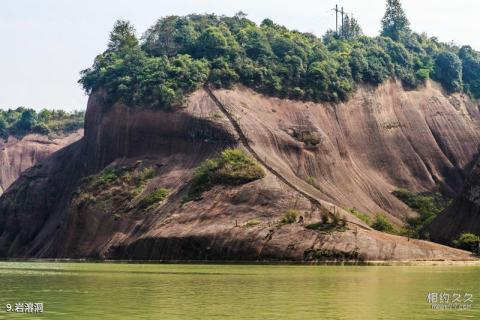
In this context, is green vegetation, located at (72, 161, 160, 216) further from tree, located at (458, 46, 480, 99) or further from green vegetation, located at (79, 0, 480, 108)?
tree, located at (458, 46, 480, 99)

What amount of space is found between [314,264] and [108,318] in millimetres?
61730

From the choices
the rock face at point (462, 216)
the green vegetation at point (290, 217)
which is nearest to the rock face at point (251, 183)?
the green vegetation at point (290, 217)

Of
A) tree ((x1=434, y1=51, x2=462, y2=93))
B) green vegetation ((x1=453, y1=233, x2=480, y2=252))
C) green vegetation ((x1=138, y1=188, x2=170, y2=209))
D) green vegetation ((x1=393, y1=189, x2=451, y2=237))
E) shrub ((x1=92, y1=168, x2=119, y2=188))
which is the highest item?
tree ((x1=434, y1=51, x2=462, y2=93))

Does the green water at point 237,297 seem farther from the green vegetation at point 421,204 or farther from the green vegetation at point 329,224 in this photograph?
the green vegetation at point 421,204

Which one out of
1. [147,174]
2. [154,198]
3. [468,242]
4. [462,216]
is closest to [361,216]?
[462,216]

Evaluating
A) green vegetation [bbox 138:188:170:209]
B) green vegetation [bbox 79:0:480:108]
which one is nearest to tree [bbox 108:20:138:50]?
green vegetation [bbox 79:0:480:108]

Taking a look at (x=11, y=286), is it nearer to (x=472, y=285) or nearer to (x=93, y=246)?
(x=472, y=285)

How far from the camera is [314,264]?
93.6 meters

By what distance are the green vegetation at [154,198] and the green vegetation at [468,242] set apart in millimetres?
37075

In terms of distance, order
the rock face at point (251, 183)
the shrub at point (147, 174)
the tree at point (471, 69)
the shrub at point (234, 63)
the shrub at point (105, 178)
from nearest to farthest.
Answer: the rock face at point (251, 183) < the shrub at point (147, 174) < the shrub at point (105, 178) < the shrub at point (234, 63) < the tree at point (471, 69)

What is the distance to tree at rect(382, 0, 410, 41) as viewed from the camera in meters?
182

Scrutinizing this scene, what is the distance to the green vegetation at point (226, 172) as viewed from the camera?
114500 mm

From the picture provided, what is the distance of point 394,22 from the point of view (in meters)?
183

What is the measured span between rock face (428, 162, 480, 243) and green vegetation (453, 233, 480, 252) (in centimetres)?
265
